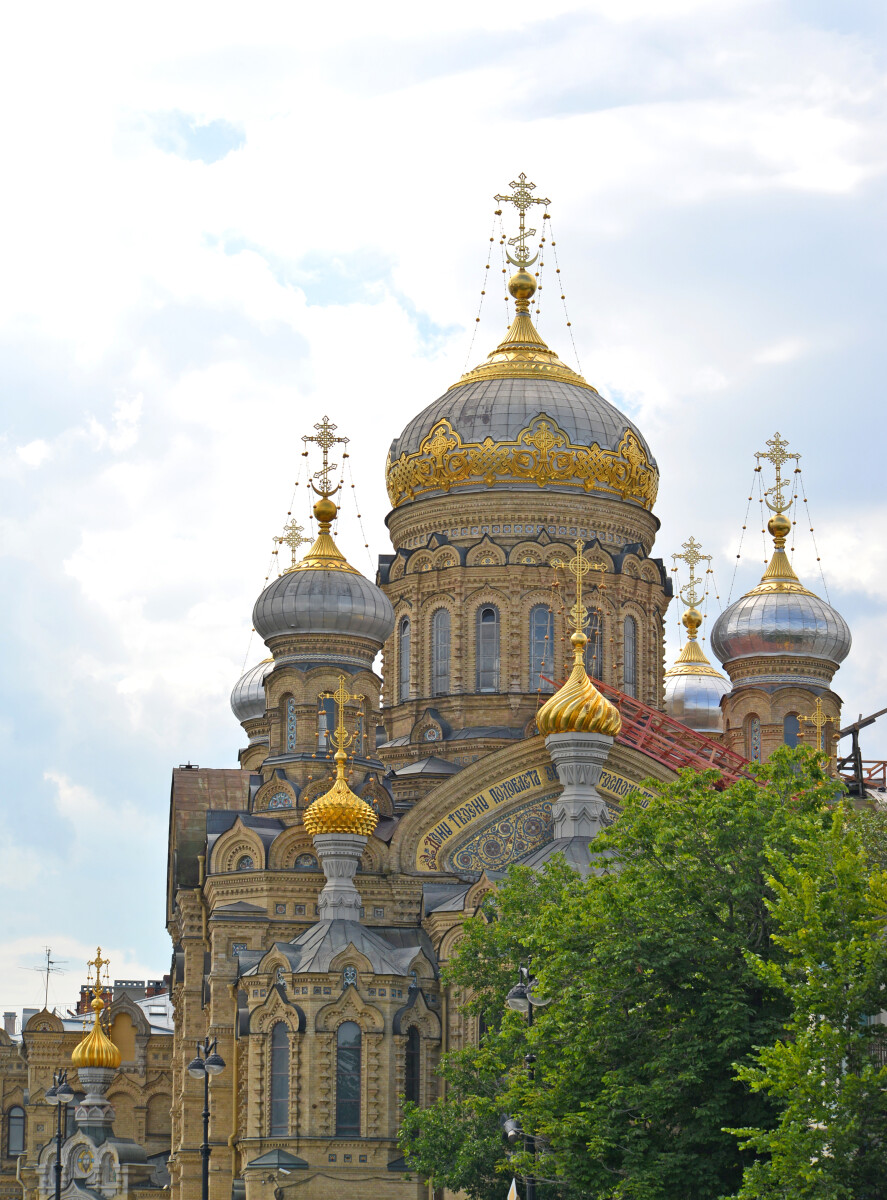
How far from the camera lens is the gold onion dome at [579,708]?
41312mm

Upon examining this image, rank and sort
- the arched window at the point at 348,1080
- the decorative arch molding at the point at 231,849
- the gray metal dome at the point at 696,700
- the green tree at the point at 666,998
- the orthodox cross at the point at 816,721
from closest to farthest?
the green tree at the point at 666,998, the arched window at the point at 348,1080, the decorative arch molding at the point at 231,849, the orthodox cross at the point at 816,721, the gray metal dome at the point at 696,700

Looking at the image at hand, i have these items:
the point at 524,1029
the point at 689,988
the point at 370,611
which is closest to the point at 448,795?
the point at 370,611

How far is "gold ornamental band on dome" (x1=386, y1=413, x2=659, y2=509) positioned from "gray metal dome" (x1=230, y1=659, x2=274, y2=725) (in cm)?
A: 1451

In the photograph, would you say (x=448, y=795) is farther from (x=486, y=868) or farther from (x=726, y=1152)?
(x=726, y=1152)

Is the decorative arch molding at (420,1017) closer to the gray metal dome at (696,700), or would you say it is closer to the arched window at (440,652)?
the arched window at (440,652)

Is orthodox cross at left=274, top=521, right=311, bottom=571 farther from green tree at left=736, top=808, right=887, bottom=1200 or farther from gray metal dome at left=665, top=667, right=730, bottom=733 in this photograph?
green tree at left=736, top=808, right=887, bottom=1200

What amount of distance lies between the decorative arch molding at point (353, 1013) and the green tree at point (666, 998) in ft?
29.6

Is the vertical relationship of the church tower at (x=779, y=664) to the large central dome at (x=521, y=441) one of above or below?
below

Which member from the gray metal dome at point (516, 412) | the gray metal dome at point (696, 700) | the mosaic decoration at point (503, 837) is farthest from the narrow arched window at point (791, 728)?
the mosaic decoration at point (503, 837)

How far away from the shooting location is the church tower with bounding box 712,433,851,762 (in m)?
50.0

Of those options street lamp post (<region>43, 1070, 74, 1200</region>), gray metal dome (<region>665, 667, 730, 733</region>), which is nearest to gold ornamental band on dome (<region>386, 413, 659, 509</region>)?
gray metal dome (<region>665, 667, 730, 733</region>)

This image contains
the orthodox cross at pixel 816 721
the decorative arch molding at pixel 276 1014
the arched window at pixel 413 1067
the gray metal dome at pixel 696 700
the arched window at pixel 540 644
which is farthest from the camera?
the gray metal dome at pixel 696 700

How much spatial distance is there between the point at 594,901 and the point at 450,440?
→ 19.8 meters

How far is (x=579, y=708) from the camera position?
41281 millimetres
